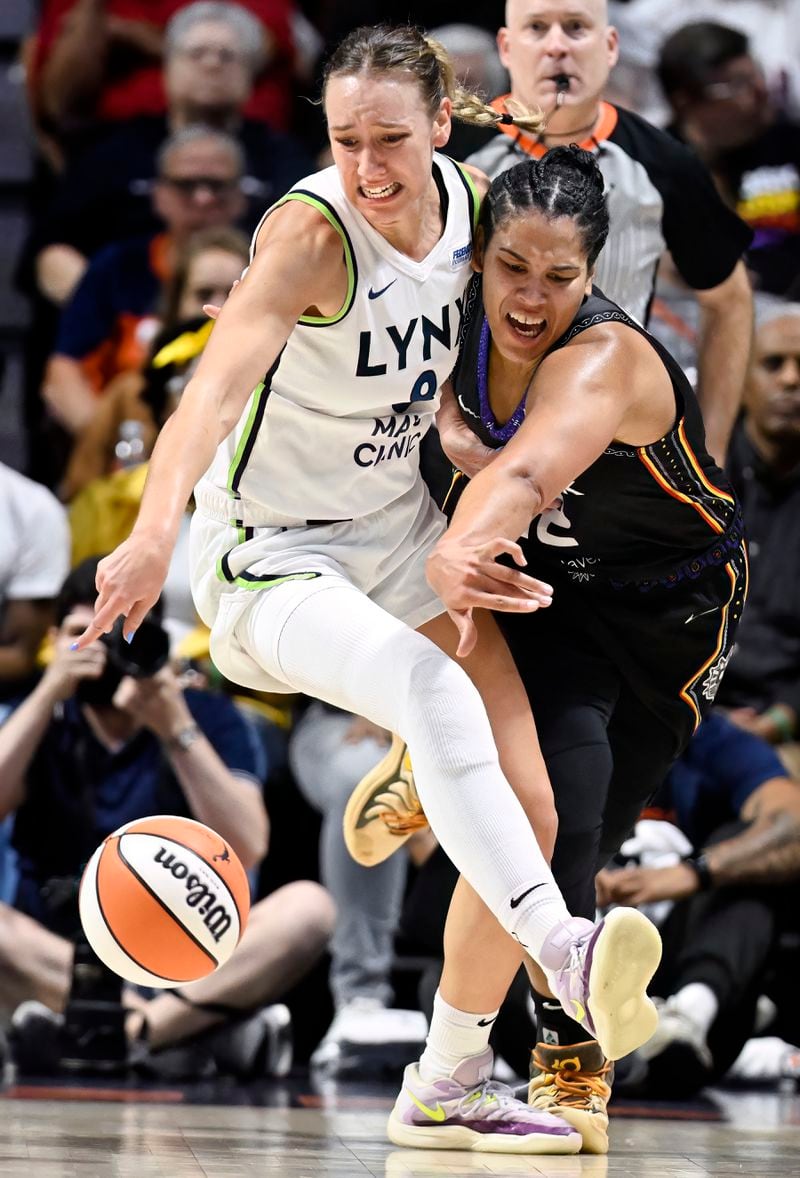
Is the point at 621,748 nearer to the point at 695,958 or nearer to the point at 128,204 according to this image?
the point at 695,958

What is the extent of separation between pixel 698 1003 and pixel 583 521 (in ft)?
6.45

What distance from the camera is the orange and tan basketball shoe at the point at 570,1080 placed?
347 cm

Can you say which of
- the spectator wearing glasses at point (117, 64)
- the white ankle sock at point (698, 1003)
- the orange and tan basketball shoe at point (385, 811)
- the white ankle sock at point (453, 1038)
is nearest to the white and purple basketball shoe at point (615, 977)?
the white ankle sock at point (453, 1038)

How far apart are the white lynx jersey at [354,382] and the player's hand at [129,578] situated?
0.52 meters

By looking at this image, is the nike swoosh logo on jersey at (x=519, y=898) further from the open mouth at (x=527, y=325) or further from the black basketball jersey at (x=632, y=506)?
the open mouth at (x=527, y=325)

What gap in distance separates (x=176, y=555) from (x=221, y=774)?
3.57 feet

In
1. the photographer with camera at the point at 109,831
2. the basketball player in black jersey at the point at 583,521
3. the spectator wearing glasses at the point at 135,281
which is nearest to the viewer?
the basketball player in black jersey at the point at 583,521

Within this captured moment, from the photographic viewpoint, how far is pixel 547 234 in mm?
3320

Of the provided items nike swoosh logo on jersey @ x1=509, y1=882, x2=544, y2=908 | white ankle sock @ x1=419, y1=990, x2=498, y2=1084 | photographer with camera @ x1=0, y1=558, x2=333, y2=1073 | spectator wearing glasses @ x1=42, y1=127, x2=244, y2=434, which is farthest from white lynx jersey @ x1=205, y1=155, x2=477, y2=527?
spectator wearing glasses @ x1=42, y1=127, x2=244, y2=434

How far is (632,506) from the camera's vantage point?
352cm

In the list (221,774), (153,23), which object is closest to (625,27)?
(153,23)

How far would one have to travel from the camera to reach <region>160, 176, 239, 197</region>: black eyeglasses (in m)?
6.87

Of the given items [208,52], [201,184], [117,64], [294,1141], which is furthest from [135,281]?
[294,1141]

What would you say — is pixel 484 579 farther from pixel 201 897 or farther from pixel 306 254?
pixel 201 897
